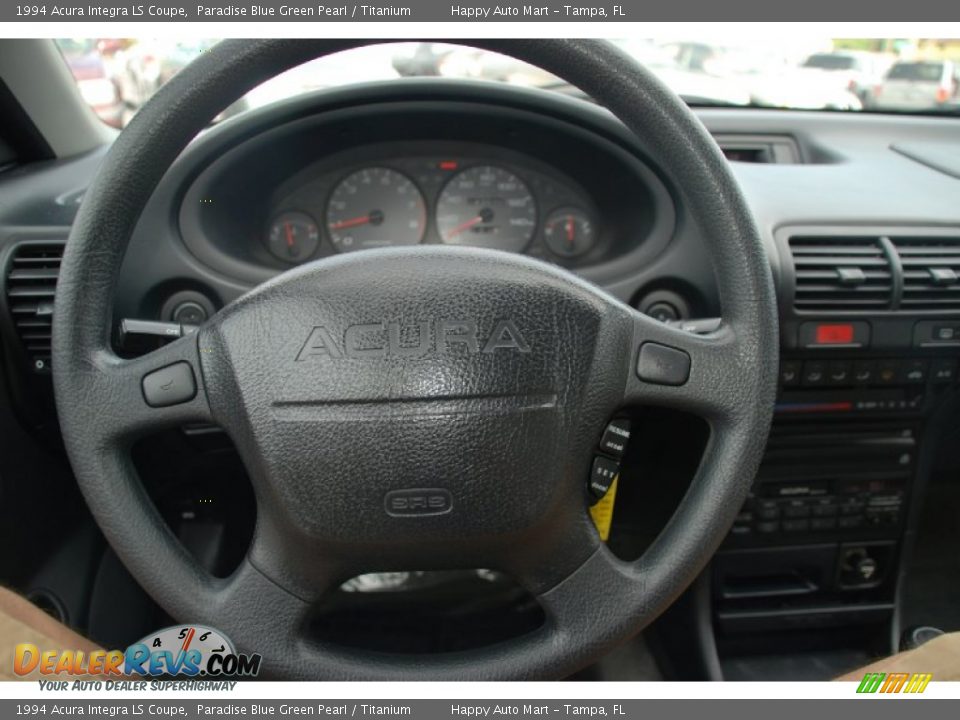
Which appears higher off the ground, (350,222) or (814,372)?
(350,222)

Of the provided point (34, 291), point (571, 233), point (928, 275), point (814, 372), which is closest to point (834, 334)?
point (814, 372)

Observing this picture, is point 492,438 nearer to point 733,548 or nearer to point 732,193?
point 732,193

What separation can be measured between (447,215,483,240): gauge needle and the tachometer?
59 millimetres

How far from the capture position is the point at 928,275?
1441 millimetres

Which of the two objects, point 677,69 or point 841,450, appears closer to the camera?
point 841,450

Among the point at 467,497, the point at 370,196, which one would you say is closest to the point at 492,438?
the point at 467,497

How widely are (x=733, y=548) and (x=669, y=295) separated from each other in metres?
0.60

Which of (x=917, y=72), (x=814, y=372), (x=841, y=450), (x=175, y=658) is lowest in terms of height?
(x=841, y=450)

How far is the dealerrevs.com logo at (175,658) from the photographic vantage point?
0.98 meters

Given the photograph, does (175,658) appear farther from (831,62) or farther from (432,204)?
(831,62)

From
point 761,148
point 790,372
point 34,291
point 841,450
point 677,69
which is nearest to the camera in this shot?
point 34,291

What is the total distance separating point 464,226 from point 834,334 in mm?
739

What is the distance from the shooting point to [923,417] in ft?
5.37

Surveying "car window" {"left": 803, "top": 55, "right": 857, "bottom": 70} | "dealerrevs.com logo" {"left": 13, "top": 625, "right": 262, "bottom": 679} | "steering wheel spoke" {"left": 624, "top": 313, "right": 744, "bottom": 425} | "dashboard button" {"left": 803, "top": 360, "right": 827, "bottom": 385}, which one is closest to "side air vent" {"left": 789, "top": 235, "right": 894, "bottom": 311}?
"dashboard button" {"left": 803, "top": 360, "right": 827, "bottom": 385}
